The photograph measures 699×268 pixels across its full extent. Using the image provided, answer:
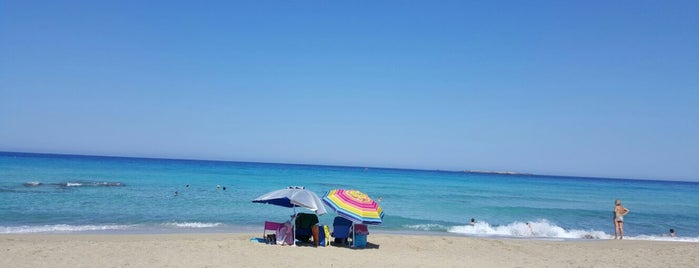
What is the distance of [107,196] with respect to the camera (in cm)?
2386

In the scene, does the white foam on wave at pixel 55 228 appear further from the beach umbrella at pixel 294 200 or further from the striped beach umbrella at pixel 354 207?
the striped beach umbrella at pixel 354 207

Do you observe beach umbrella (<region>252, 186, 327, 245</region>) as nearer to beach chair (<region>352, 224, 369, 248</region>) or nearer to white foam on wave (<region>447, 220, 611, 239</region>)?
beach chair (<region>352, 224, 369, 248</region>)

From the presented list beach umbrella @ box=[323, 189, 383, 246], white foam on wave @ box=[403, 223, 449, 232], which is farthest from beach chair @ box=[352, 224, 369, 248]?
white foam on wave @ box=[403, 223, 449, 232]

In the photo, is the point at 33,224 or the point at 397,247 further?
the point at 33,224

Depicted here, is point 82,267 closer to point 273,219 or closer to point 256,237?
point 256,237

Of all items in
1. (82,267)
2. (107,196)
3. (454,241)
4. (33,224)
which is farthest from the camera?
(107,196)

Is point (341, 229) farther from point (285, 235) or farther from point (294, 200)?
point (294, 200)

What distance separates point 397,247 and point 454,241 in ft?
6.94

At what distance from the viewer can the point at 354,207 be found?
10.8 metres

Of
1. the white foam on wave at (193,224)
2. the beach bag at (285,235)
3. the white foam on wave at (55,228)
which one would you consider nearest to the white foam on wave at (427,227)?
the white foam on wave at (193,224)

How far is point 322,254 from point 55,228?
9644 mm

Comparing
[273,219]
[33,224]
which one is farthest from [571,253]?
[33,224]

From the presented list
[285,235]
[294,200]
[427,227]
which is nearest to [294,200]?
[294,200]

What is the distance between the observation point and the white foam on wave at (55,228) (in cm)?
1365
